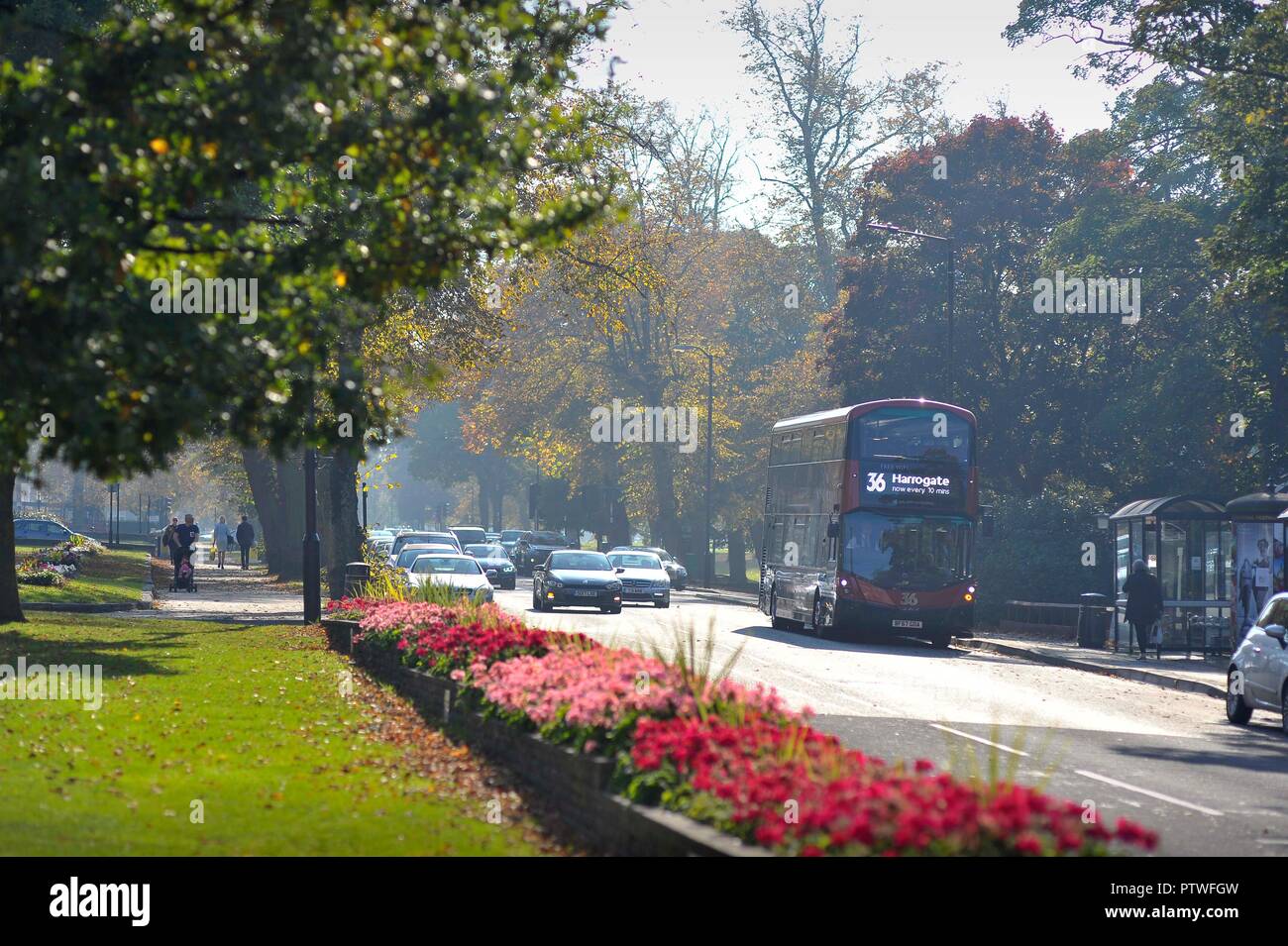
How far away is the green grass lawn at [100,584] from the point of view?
34.3 meters

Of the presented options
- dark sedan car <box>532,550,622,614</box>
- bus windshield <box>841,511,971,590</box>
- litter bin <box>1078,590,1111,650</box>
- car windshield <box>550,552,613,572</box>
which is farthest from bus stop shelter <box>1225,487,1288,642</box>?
car windshield <box>550,552,613,572</box>

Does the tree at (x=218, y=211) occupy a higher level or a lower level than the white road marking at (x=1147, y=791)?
higher

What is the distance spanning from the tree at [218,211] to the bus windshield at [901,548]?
22.2 m

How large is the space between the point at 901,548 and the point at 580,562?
35.0 feet

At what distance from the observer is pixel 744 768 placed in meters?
8.36

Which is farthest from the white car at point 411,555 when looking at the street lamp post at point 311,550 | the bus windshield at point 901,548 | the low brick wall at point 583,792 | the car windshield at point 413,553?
the low brick wall at point 583,792

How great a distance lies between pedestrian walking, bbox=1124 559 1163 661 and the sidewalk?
22.7 inches

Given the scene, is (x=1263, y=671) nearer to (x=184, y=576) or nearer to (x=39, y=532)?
(x=184, y=576)

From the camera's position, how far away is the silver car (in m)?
19.0

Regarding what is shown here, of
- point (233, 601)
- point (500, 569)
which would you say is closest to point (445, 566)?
point (233, 601)

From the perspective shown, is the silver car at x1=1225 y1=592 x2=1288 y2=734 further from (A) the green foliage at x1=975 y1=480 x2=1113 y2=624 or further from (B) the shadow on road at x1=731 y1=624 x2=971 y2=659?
(A) the green foliage at x1=975 y1=480 x2=1113 y2=624

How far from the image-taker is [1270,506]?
2741cm

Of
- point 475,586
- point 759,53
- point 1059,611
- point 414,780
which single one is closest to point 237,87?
point 414,780

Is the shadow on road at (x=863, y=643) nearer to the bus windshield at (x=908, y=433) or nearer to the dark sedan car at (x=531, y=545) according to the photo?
the bus windshield at (x=908, y=433)
